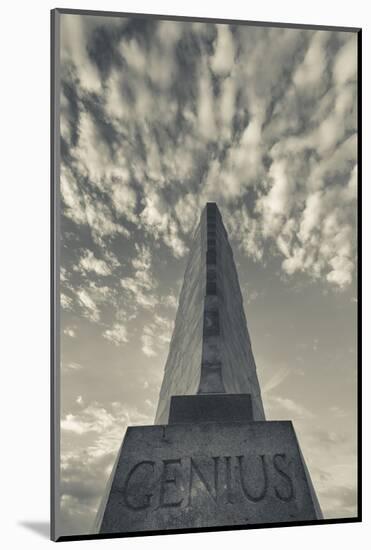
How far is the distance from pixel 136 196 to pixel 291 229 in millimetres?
2171

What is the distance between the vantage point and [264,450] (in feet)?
29.3

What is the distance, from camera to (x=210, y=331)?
10.3 metres

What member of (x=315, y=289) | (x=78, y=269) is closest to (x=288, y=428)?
(x=315, y=289)

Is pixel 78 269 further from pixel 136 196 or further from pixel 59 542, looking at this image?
pixel 59 542

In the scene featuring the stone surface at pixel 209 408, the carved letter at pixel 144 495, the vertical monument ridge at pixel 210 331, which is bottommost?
the carved letter at pixel 144 495

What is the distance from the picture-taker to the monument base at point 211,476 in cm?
871

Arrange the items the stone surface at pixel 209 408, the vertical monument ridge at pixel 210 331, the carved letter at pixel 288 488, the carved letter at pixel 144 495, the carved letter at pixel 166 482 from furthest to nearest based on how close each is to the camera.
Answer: the vertical monument ridge at pixel 210 331
the stone surface at pixel 209 408
the carved letter at pixel 288 488
the carved letter at pixel 166 482
the carved letter at pixel 144 495

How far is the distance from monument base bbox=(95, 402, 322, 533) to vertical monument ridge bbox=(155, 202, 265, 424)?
2.03 feet

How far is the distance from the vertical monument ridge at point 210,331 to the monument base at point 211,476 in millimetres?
618

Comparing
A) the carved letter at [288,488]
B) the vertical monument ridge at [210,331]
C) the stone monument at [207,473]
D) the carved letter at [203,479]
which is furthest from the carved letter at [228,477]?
the vertical monument ridge at [210,331]

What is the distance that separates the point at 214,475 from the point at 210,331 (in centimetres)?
212

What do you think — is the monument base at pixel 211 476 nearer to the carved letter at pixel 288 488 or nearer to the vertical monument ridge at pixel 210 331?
the carved letter at pixel 288 488

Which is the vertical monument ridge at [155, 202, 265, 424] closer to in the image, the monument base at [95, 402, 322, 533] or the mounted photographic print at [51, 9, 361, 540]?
the mounted photographic print at [51, 9, 361, 540]

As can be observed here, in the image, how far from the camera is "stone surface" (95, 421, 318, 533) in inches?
344
